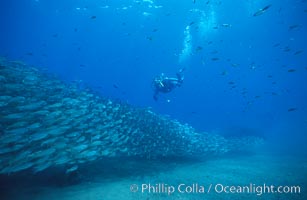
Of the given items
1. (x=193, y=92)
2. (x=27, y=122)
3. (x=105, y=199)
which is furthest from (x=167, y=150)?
(x=193, y=92)

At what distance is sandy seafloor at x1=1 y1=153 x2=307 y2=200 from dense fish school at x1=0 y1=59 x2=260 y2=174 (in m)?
0.64

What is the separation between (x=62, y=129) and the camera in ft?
27.4

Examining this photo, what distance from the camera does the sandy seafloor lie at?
8.33 m

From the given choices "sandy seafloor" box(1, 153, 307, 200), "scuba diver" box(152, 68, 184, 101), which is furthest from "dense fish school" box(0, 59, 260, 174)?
"scuba diver" box(152, 68, 184, 101)

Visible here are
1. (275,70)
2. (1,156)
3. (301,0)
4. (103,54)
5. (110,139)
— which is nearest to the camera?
(1,156)

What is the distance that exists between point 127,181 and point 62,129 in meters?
3.48

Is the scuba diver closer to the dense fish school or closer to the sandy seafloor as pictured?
the dense fish school

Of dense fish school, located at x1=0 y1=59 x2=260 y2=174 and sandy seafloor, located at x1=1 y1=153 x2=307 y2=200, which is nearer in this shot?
dense fish school, located at x1=0 y1=59 x2=260 y2=174

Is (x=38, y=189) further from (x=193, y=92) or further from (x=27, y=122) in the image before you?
(x=193, y=92)

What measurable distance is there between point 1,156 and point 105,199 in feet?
11.9

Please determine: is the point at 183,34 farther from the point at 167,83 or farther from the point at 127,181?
the point at 127,181

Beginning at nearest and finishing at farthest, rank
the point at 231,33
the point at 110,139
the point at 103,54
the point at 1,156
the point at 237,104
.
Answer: the point at 1,156, the point at 110,139, the point at 231,33, the point at 103,54, the point at 237,104

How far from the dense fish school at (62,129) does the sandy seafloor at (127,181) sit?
0.64m

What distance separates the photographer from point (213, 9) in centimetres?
3841
